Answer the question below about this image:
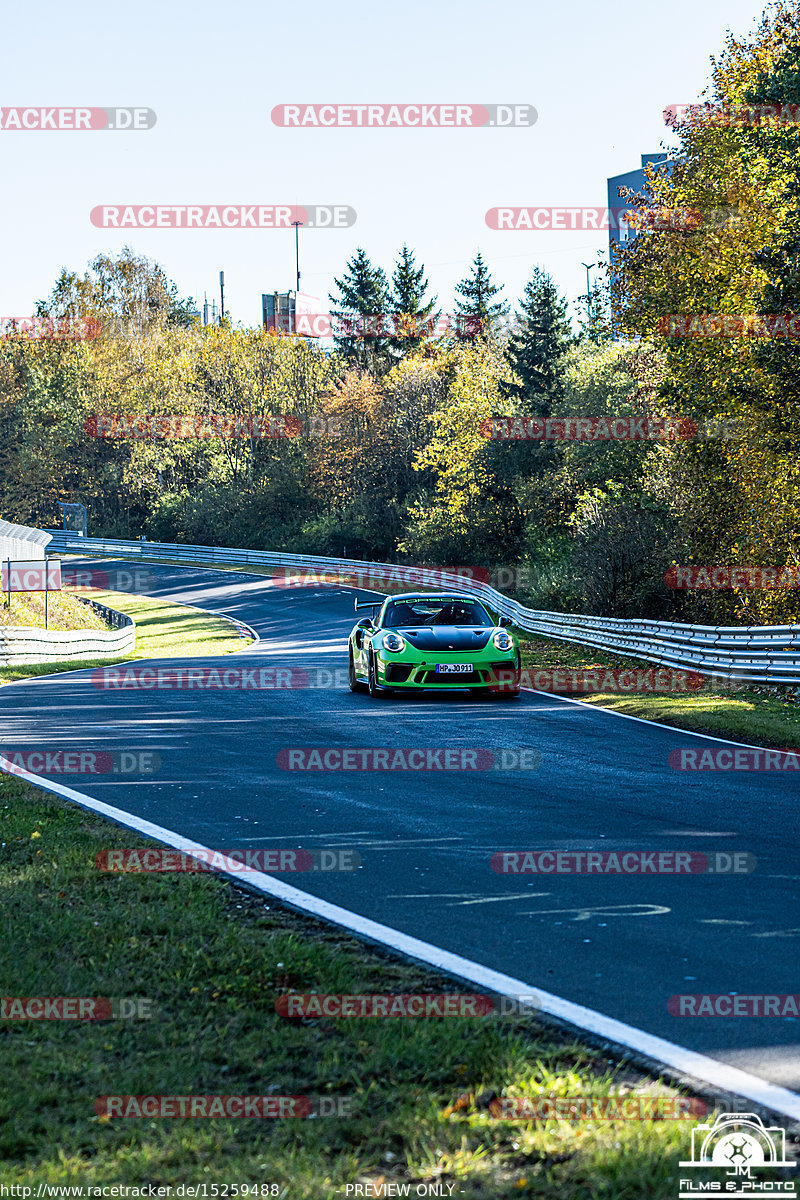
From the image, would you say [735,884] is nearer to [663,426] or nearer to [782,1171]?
[782,1171]

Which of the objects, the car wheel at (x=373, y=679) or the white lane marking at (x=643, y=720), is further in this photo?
the car wheel at (x=373, y=679)

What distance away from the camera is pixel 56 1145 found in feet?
11.5

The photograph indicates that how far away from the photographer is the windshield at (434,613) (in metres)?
16.6

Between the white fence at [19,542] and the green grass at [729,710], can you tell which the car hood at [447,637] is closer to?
the green grass at [729,710]

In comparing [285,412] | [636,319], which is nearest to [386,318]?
[285,412]

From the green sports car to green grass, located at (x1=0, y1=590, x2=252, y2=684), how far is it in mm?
8476

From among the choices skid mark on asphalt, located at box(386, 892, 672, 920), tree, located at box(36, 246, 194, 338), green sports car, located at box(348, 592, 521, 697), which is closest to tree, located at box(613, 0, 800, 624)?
green sports car, located at box(348, 592, 521, 697)

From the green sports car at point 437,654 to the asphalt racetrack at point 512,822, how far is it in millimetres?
340

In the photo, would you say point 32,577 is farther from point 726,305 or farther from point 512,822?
point 512,822

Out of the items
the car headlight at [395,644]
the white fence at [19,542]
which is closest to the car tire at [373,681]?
the car headlight at [395,644]

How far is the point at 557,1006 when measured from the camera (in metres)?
4.68

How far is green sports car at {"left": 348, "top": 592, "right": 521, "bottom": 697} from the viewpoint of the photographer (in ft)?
52.0

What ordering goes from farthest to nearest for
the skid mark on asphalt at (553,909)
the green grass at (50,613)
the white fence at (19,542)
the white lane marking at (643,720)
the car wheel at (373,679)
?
the white fence at (19,542)
the green grass at (50,613)
the car wheel at (373,679)
the white lane marking at (643,720)
the skid mark on asphalt at (553,909)

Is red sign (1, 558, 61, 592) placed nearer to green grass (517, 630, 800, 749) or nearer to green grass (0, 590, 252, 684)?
green grass (0, 590, 252, 684)
